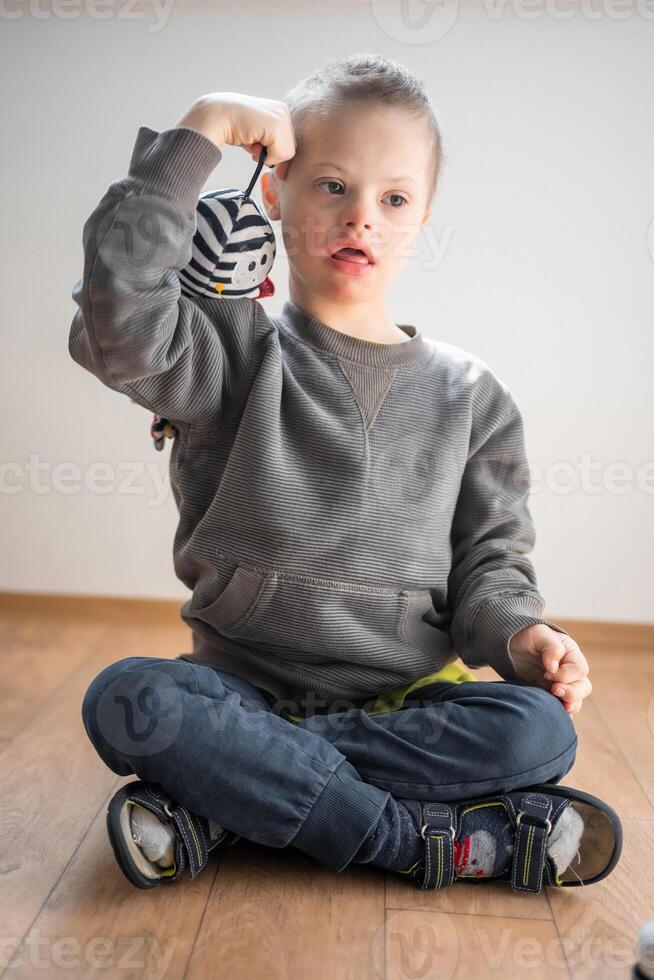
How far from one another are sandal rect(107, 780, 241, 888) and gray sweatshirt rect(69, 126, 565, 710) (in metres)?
0.18

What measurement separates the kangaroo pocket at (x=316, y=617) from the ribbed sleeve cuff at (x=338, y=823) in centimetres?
16

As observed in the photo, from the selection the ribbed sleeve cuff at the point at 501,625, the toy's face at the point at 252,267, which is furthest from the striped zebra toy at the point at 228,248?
the ribbed sleeve cuff at the point at 501,625

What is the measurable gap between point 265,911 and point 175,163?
0.62 meters

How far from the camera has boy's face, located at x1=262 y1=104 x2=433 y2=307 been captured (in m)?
1.00

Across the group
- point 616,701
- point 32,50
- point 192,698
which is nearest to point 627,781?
point 616,701

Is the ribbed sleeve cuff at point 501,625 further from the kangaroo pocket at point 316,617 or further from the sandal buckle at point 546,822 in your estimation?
the sandal buckle at point 546,822

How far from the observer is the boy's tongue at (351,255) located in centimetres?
103

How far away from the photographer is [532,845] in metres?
0.91

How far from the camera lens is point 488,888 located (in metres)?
0.92

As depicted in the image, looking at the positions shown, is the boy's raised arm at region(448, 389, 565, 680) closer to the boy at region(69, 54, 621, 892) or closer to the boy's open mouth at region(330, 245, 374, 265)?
the boy at region(69, 54, 621, 892)

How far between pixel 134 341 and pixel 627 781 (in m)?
0.74

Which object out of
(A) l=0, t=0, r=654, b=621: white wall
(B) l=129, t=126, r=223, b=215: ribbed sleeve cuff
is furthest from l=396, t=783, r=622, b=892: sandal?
(A) l=0, t=0, r=654, b=621: white wall

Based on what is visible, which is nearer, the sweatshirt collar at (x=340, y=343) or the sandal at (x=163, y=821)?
the sandal at (x=163, y=821)

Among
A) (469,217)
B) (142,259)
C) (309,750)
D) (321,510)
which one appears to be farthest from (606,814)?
(469,217)
